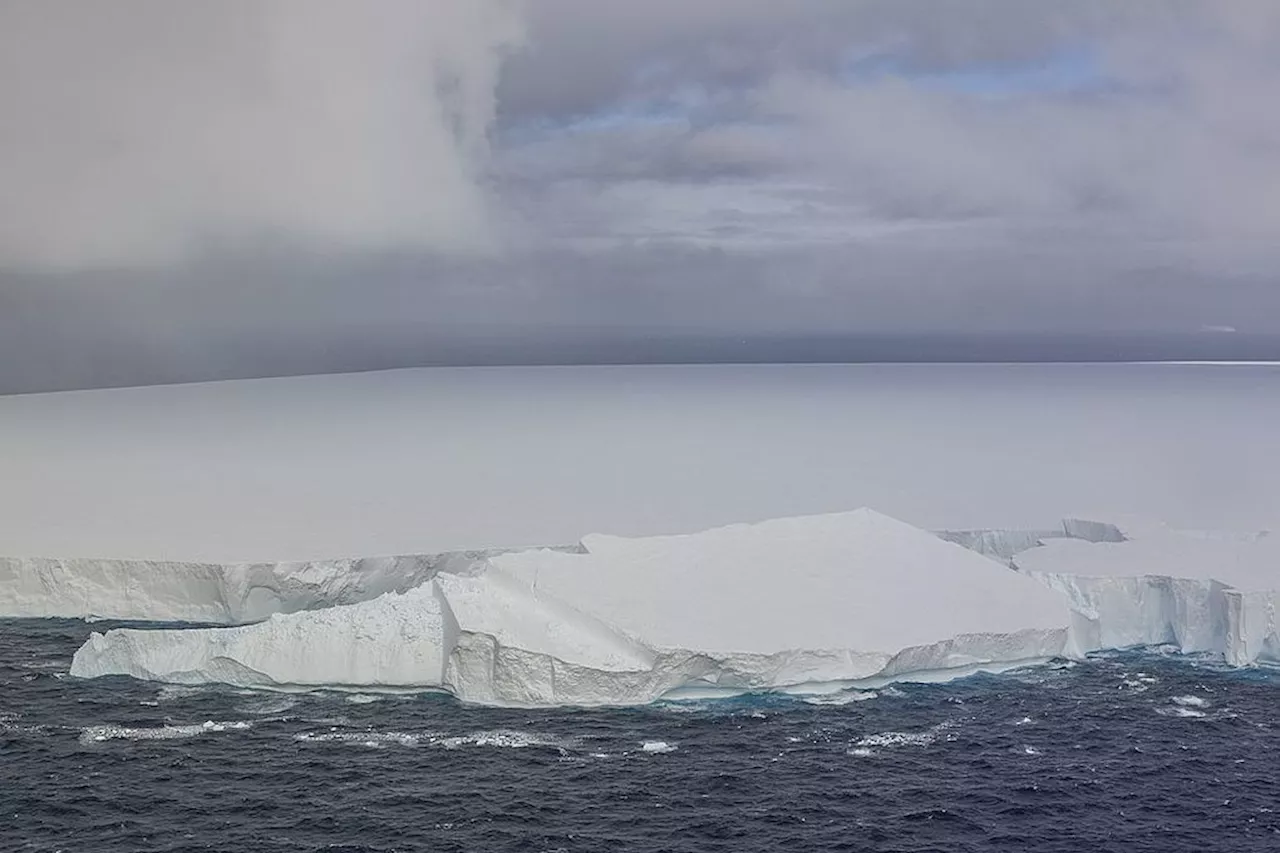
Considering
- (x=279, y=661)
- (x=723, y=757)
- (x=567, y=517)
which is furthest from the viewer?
(x=567, y=517)

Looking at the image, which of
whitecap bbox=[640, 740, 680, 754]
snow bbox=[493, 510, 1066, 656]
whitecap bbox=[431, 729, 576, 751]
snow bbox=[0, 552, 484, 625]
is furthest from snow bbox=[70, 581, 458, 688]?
whitecap bbox=[640, 740, 680, 754]

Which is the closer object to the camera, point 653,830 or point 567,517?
point 653,830

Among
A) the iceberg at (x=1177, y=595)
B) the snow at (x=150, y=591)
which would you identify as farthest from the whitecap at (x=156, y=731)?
the iceberg at (x=1177, y=595)

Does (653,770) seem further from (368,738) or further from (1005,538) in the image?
(1005,538)

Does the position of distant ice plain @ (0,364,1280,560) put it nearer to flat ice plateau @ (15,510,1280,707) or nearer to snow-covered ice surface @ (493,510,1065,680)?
flat ice plateau @ (15,510,1280,707)

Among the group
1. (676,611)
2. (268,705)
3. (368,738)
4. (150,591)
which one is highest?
(150,591)

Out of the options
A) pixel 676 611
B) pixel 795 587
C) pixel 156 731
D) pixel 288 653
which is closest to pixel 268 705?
pixel 288 653

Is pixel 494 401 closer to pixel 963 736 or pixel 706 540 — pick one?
pixel 706 540

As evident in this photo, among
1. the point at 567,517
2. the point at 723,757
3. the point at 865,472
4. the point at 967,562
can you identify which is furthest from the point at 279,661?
the point at 865,472
